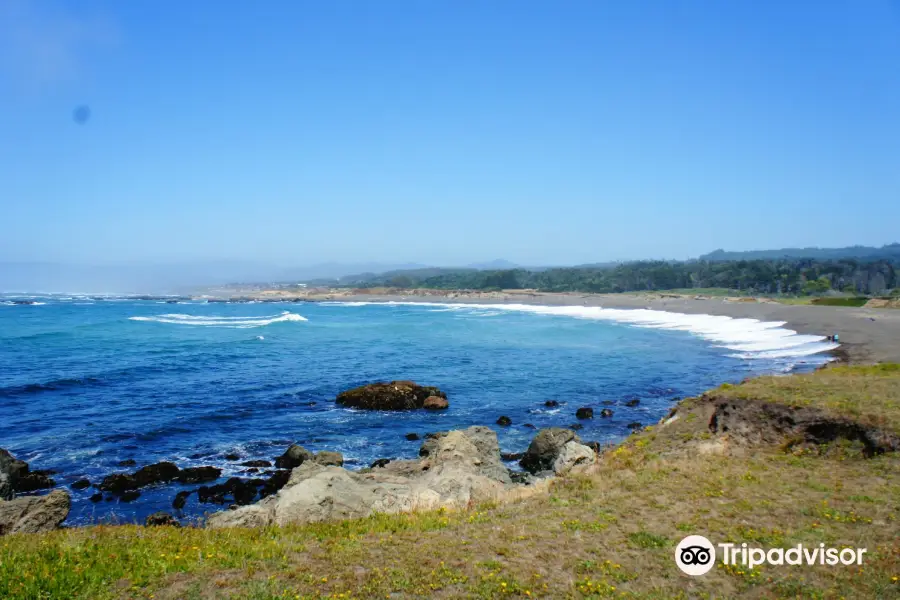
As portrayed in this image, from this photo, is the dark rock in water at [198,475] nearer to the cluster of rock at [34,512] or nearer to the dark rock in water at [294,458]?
the dark rock in water at [294,458]

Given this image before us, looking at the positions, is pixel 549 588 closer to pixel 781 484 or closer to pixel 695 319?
pixel 781 484

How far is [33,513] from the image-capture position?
1302cm

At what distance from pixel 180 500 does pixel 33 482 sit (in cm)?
571

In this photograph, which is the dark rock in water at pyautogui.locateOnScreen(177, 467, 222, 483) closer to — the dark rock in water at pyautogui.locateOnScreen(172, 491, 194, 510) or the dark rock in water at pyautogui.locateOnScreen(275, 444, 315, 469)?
the dark rock in water at pyautogui.locateOnScreen(172, 491, 194, 510)

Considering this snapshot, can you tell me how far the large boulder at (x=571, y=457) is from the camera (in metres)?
18.0

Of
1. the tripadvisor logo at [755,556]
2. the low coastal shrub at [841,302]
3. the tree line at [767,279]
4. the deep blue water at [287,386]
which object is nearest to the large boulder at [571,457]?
the deep blue water at [287,386]

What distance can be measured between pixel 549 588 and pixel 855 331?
5855 centimetres

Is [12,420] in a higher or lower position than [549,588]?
lower

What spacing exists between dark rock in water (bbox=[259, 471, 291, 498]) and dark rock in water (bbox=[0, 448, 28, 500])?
7532 mm

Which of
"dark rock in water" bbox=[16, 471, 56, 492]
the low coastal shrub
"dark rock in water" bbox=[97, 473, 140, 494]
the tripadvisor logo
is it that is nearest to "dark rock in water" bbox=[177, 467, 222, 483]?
"dark rock in water" bbox=[97, 473, 140, 494]

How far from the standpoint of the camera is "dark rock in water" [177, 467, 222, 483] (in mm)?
19375

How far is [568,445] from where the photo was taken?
19125mm

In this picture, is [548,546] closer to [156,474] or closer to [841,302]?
[156,474]

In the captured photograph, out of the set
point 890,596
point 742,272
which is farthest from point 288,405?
point 742,272
